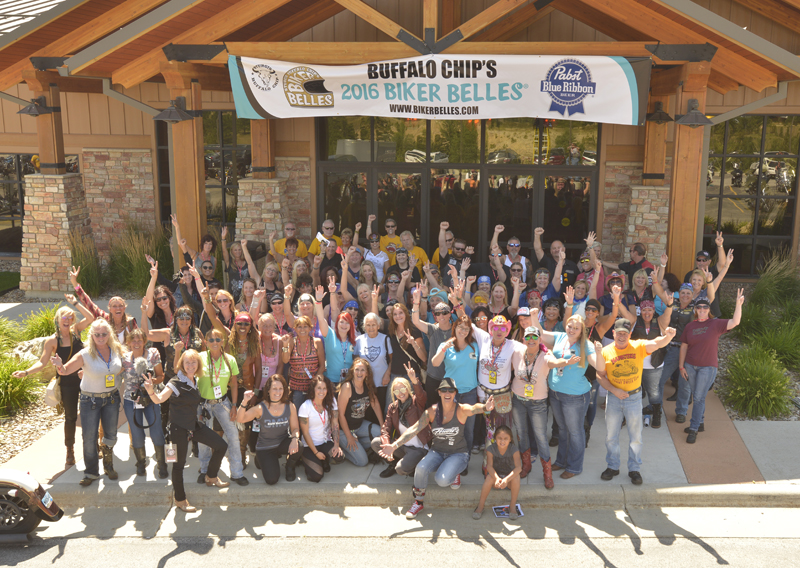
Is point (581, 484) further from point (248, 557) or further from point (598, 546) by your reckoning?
point (248, 557)

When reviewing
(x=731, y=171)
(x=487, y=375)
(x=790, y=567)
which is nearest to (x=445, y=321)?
(x=487, y=375)

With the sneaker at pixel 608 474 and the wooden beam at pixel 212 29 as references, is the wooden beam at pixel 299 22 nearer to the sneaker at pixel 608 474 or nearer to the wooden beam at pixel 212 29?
the wooden beam at pixel 212 29

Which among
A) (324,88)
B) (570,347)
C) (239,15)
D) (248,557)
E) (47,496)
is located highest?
(239,15)

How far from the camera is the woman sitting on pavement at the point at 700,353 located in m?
7.62

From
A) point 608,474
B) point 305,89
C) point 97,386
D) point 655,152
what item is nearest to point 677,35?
point 655,152

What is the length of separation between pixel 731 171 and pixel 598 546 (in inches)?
342

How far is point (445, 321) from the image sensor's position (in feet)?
23.8

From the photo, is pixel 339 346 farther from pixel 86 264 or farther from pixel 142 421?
pixel 86 264

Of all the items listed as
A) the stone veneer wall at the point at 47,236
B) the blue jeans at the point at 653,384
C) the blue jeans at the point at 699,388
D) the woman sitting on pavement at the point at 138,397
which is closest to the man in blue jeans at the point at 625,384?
the blue jeans at the point at 653,384

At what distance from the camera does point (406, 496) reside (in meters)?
6.88

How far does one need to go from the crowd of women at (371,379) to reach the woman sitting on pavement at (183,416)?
14 mm

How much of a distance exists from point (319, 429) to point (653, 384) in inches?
142

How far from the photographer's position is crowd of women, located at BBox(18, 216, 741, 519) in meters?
6.81

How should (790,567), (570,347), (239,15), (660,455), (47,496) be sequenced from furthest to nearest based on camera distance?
(239,15)
(660,455)
(570,347)
(47,496)
(790,567)
